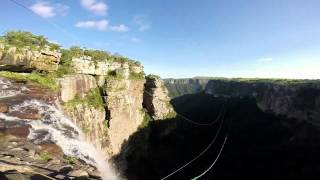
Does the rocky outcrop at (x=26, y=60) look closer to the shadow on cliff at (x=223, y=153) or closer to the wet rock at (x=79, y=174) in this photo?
the shadow on cliff at (x=223, y=153)

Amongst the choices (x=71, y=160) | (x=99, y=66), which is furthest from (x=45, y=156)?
(x=99, y=66)

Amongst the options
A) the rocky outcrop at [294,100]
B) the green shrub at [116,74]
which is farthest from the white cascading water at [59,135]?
the rocky outcrop at [294,100]

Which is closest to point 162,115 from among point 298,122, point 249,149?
point 249,149

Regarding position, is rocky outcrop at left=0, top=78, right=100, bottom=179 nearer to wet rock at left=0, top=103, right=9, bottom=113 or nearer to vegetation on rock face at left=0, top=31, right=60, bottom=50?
wet rock at left=0, top=103, right=9, bottom=113

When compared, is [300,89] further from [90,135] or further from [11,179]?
[11,179]

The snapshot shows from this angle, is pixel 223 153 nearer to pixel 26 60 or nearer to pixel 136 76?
pixel 136 76
